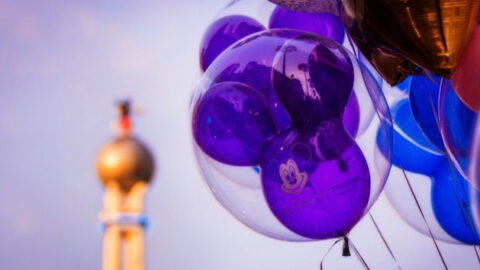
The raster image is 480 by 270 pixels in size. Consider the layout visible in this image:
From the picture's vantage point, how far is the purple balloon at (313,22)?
8.77 feet

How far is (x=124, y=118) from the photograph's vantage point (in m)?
26.3

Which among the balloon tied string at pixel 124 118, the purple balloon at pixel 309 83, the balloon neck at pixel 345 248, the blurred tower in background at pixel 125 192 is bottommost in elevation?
the balloon neck at pixel 345 248

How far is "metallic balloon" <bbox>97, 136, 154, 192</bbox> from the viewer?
2342cm

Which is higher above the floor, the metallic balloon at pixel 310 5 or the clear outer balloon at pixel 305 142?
the metallic balloon at pixel 310 5

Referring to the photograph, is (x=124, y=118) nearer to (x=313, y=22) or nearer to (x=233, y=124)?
(x=313, y=22)

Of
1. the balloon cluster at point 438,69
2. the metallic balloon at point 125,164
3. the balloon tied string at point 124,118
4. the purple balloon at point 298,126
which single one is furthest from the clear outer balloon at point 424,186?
the balloon tied string at point 124,118

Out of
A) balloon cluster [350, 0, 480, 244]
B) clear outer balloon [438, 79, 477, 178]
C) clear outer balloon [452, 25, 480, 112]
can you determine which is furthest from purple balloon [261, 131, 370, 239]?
clear outer balloon [452, 25, 480, 112]

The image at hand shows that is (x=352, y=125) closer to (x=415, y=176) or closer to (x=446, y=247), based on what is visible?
(x=415, y=176)

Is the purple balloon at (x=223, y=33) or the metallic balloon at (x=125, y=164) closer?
the purple balloon at (x=223, y=33)

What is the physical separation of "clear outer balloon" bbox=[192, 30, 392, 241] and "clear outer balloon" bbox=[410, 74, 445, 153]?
0.61 feet

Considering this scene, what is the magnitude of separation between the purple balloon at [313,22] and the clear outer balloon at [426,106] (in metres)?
0.35

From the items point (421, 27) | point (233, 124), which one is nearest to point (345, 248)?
point (233, 124)

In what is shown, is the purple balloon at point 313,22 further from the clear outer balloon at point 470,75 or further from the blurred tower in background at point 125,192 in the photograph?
the blurred tower in background at point 125,192

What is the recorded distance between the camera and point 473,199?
146 cm
